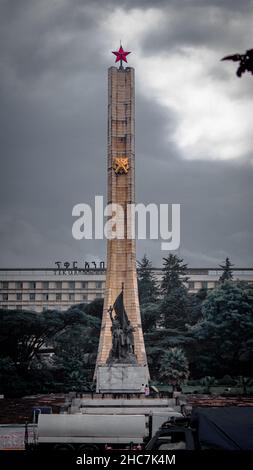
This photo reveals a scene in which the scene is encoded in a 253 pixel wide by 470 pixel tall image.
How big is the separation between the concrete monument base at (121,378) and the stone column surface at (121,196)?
298 centimetres

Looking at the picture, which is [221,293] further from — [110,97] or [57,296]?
[57,296]

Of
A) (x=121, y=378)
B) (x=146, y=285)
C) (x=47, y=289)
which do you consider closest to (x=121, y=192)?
(x=121, y=378)

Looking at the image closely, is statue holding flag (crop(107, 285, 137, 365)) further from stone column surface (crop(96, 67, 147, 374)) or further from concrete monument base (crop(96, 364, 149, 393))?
stone column surface (crop(96, 67, 147, 374))

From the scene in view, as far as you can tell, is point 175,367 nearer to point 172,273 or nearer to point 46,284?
point 172,273

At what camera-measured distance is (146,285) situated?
89.3 meters

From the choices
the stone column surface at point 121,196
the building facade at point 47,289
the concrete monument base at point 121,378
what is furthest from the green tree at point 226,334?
the building facade at point 47,289

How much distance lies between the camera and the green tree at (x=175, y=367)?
199 ft

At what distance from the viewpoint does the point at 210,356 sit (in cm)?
6356

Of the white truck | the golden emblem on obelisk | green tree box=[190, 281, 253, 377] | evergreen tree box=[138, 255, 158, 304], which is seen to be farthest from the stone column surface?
the white truck

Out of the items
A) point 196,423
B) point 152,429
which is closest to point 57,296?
point 152,429

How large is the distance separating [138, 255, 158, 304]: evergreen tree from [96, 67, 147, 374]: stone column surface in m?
28.1

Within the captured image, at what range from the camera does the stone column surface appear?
55.1 meters
